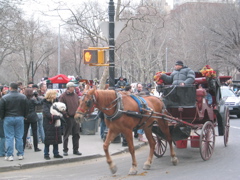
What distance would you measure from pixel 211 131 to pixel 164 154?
1536 millimetres

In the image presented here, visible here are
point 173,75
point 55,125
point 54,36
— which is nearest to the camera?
point 55,125

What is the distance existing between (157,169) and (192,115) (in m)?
2.10

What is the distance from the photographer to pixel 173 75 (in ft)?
31.3

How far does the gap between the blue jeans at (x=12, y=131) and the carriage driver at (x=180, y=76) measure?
4.01 m

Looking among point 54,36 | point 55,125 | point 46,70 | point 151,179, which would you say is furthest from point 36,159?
point 46,70

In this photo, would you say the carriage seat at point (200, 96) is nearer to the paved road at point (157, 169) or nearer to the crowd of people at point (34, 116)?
the crowd of people at point (34, 116)

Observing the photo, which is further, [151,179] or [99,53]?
[99,53]

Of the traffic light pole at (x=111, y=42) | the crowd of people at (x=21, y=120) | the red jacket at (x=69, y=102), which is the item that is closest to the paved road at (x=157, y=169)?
the crowd of people at (x=21, y=120)

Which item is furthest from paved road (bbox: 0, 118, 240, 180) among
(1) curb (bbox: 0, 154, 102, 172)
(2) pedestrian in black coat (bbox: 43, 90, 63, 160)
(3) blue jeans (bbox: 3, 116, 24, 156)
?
(3) blue jeans (bbox: 3, 116, 24, 156)

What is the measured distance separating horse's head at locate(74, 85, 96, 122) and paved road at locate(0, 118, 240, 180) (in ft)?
4.52

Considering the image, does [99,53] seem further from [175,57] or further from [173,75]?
[175,57]

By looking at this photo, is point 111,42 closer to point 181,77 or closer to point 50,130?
point 181,77

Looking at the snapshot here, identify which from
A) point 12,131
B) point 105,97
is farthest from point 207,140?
point 12,131

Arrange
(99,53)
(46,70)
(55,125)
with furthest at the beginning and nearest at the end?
1. (46,70)
2. (99,53)
3. (55,125)
